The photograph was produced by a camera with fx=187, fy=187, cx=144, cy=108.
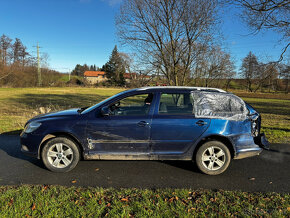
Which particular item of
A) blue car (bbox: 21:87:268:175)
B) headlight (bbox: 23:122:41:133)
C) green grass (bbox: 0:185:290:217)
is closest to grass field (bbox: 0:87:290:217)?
green grass (bbox: 0:185:290:217)

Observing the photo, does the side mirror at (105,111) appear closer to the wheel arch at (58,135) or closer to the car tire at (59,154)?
the wheel arch at (58,135)

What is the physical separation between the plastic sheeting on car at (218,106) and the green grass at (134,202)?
1.40 metres

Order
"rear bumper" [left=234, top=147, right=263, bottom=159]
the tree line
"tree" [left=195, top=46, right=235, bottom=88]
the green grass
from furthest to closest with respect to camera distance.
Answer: the tree line, "tree" [left=195, top=46, right=235, bottom=88], "rear bumper" [left=234, top=147, right=263, bottom=159], the green grass

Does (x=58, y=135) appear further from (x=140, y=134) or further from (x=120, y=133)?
(x=140, y=134)

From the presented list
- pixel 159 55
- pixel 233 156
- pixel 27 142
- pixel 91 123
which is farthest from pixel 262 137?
pixel 159 55

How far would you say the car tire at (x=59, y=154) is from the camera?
367cm

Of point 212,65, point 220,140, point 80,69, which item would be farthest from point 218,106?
point 80,69

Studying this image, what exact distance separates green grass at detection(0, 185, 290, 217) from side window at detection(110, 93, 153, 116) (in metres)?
1.44

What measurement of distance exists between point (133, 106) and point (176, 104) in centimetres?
102

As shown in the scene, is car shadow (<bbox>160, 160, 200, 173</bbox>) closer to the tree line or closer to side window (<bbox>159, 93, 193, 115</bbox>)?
side window (<bbox>159, 93, 193, 115</bbox>)

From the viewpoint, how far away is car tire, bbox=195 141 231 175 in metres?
3.67

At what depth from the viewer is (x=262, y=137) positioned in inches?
154

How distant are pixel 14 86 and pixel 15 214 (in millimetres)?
52570

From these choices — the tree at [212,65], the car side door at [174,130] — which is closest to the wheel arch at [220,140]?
the car side door at [174,130]
